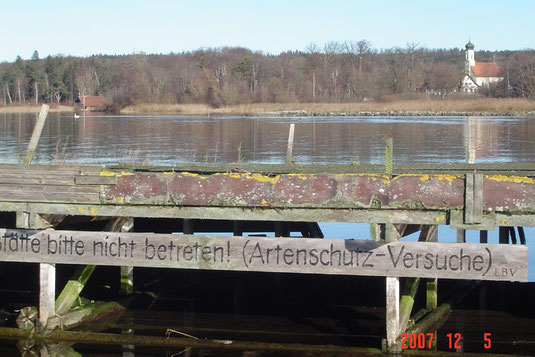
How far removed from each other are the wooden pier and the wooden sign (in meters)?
0.01

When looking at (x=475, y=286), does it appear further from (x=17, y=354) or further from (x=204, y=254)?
(x=17, y=354)

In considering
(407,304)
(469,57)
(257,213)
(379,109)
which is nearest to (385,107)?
(379,109)

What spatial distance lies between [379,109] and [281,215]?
9542 centimetres

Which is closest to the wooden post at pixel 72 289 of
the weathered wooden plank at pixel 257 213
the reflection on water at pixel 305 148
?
the weathered wooden plank at pixel 257 213

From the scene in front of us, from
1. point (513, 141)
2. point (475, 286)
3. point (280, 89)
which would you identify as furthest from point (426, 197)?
point (280, 89)

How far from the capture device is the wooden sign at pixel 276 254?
7793 mm

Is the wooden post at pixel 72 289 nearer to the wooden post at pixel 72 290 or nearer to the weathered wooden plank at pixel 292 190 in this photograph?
the wooden post at pixel 72 290

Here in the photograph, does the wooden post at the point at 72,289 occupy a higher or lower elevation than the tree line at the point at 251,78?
lower

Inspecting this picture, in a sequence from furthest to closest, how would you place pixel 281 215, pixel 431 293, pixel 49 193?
pixel 431 293 → pixel 49 193 → pixel 281 215

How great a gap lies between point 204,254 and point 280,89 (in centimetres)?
12489

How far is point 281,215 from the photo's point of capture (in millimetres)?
8180

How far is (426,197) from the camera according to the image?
7.87 m

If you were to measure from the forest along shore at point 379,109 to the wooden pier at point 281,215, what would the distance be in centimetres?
7822

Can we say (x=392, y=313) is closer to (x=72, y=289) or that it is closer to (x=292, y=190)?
(x=292, y=190)
